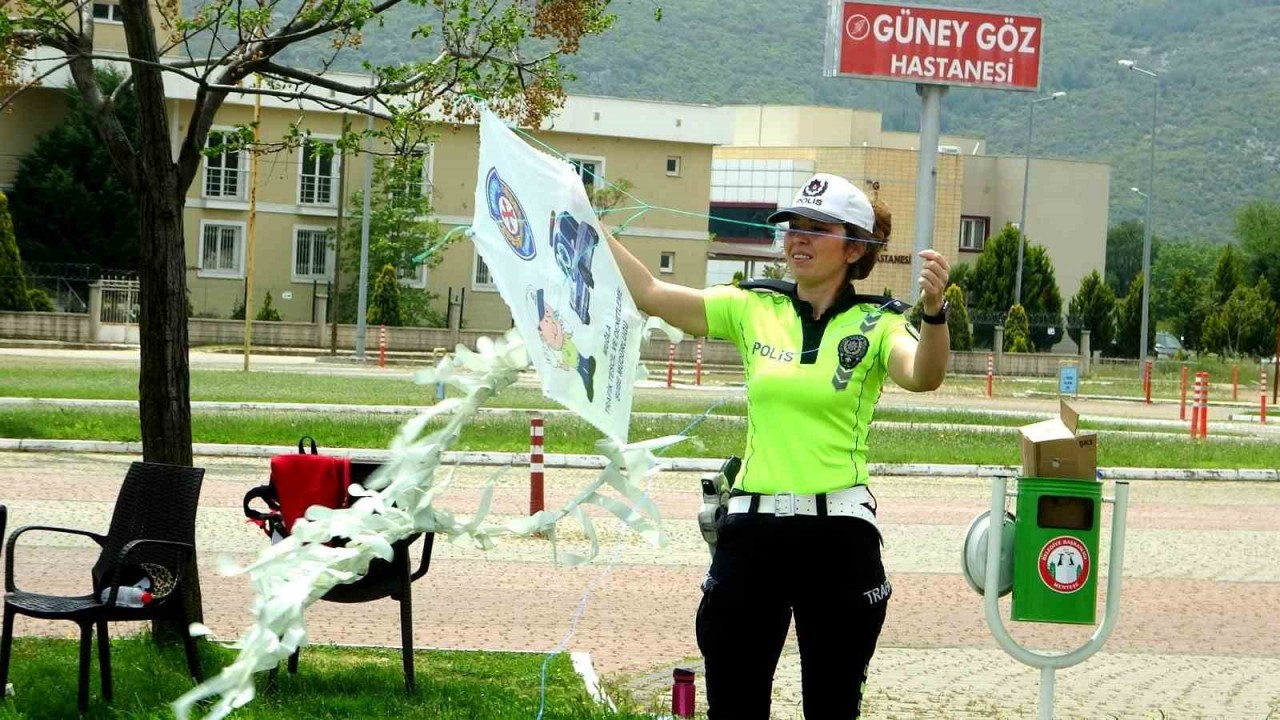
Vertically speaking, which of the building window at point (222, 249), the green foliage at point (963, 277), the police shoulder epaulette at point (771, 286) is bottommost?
the police shoulder epaulette at point (771, 286)

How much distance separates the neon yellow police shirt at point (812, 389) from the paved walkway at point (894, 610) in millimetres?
3038

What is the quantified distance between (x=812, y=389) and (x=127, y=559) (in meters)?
3.63

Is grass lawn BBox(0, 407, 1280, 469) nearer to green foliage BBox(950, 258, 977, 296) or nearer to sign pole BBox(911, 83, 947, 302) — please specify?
sign pole BBox(911, 83, 947, 302)

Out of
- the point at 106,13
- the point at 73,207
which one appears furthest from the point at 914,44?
the point at 106,13

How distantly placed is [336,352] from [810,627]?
155ft

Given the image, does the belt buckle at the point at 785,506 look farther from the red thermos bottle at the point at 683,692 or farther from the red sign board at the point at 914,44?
the red sign board at the point at 914,44

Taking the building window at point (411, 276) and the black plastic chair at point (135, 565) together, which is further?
the building window at point (411, 276)

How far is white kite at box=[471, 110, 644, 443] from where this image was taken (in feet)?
15.8

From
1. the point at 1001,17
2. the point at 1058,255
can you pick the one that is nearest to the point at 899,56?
the point at 1001,17

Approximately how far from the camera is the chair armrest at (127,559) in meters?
7.25

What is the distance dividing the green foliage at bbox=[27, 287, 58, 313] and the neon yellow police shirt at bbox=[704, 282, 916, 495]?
155 ft

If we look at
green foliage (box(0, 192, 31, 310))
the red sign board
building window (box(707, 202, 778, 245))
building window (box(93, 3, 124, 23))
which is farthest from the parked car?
green foliage (box(0, 192, 31, 310))

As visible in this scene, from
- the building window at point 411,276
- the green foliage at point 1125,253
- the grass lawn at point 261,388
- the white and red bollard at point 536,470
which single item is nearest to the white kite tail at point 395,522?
the white and red bollard at point 536,470

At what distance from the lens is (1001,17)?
5206 centimetres
